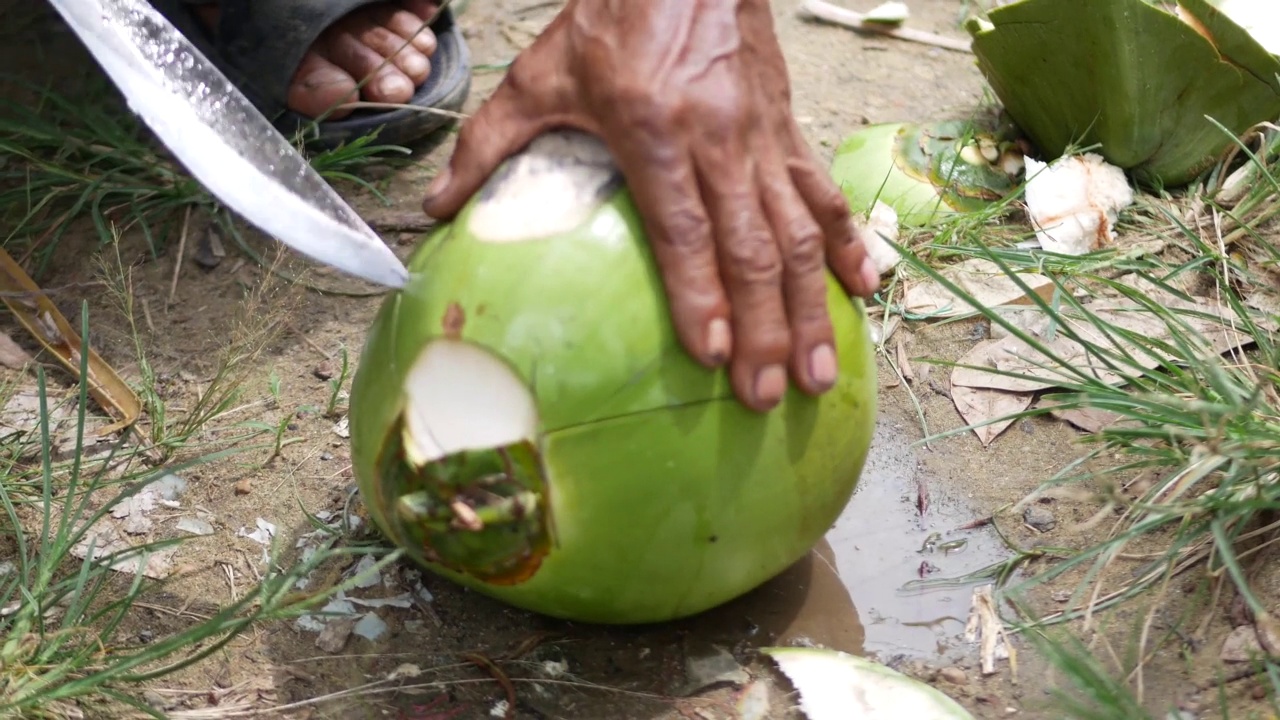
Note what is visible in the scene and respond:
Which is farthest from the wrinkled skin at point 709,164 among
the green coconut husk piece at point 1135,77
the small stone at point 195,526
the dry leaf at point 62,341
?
the green coconut husk piece at point 1135,77

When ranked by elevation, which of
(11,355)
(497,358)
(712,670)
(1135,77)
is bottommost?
(11,355)

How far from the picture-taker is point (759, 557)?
5.04 ft

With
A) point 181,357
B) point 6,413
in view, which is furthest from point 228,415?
point 6,413

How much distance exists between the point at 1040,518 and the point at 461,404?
0.99m

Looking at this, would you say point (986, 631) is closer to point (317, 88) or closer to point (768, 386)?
point (768, 386)

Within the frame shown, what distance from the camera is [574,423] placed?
138cm

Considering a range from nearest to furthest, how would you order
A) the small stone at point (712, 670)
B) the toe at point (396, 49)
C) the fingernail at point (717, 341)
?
the fingernail at point (717, 341), the small stone at point (712, 670), the toe at point (396, 49)

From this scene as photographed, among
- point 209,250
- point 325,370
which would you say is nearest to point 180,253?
point 209,250

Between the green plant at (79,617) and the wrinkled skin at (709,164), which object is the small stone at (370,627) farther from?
the wrinkled skin at (709,164)

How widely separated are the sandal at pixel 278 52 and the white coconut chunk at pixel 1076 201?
1320mm

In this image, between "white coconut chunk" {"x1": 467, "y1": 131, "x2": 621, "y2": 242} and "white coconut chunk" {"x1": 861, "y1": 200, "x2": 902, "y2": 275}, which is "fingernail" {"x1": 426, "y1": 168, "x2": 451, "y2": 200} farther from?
"white coconut chunk" {"x1": 861, "y1": 200, "x2": 902, "y2": 275}

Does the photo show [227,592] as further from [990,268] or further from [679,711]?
[990,268]

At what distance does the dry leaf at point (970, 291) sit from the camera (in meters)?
2.36

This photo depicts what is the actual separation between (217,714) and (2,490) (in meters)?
0.51
